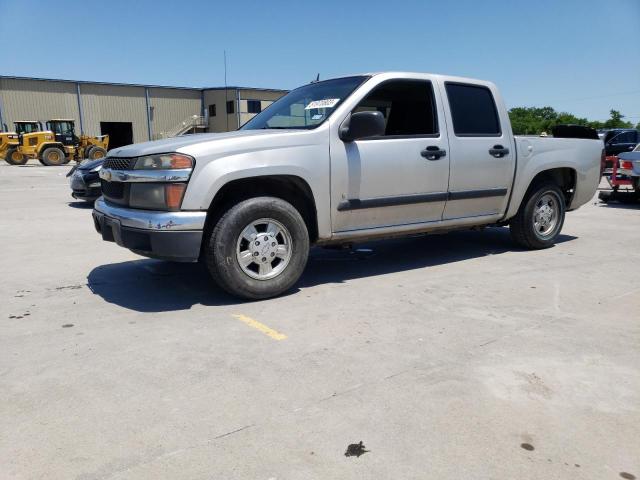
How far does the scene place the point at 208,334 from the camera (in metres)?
3.41

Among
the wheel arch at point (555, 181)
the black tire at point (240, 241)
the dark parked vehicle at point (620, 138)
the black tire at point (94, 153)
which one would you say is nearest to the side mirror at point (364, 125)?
the black tire at point (240, 241)

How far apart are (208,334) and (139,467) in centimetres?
141

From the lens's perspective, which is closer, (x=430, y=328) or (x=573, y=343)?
(x=573, y=343)

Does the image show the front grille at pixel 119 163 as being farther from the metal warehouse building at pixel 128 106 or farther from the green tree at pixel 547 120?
the green tree at pixel 547 120

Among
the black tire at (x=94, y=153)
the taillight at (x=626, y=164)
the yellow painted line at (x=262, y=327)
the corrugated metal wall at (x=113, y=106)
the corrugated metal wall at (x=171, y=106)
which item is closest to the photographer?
the yellow painted line at (x=262, y=327)

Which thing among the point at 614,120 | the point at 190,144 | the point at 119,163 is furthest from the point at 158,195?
the point at 614,120

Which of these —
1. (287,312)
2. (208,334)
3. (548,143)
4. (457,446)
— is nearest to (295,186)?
(287,312)

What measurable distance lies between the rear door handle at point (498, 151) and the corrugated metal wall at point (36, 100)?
46454mm

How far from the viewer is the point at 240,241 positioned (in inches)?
157

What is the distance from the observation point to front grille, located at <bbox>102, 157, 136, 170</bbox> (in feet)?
13.0

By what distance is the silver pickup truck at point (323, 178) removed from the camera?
3768 mm

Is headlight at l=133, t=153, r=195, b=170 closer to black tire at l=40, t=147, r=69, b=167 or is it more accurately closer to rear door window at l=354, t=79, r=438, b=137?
rear door window at l=354, t=79, r=438, b=137

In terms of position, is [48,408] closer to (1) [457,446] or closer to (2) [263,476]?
(2) [263,476]

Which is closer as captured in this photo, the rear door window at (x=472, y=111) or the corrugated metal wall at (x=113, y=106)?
the rear door window at (x=472, y=111)
